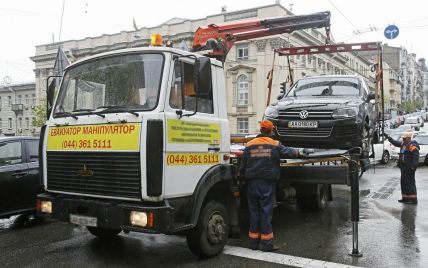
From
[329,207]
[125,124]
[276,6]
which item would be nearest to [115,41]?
[276,6]

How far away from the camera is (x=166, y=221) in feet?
15.7

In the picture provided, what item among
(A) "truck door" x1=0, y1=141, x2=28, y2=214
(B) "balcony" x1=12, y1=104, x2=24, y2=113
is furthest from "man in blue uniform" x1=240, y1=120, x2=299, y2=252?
(B) "balcony" x1=12, y1=104, x2=24, y2=113

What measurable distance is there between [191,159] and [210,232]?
3.39 ft

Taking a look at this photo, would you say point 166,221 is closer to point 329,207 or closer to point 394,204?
point 329,207

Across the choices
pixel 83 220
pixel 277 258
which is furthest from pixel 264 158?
pixel 83 220

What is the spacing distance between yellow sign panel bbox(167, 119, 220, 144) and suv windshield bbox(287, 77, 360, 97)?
377cm

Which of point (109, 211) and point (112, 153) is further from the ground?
point (112, 153)

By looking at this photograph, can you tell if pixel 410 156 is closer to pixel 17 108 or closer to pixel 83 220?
pixel 83 220

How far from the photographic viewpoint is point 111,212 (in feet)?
16.3

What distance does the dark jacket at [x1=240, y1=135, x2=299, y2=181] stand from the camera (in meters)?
Answer: 6.11

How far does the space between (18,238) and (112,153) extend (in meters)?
3.30

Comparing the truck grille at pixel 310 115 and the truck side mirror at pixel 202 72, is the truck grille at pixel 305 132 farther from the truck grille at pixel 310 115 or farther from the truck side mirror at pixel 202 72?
the truck side mirror at pixel 202 72

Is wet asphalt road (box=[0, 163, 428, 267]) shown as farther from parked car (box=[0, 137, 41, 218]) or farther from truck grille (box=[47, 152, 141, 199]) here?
truck grille (box=[47, 152, 141, 199])

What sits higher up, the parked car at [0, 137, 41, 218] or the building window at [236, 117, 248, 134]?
the building window at [236, 117, 248, 134]
